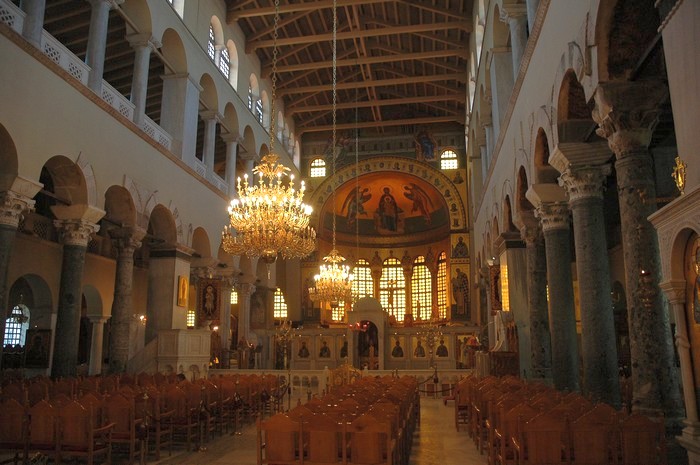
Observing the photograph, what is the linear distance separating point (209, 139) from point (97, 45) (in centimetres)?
663

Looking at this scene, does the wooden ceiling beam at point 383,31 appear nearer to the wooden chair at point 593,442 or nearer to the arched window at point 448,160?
the arched window at point 448,160

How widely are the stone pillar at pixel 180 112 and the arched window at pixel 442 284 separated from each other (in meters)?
16.0

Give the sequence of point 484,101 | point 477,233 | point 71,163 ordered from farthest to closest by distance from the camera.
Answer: point 477,233
point 484,101
point 71,163

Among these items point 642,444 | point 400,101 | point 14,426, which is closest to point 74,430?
point 14,426

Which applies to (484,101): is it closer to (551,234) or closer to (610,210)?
(610,210)

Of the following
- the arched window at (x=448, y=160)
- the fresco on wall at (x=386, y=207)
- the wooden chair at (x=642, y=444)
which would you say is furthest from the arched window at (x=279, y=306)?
the wooden chair at (x=642, y=444)

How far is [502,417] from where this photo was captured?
5.53 m

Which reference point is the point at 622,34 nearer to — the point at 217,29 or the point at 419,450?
the point at 419,450

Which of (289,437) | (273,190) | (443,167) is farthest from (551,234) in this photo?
(443,167)

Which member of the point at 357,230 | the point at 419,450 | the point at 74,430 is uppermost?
the point at 357,230

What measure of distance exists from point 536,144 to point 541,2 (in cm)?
238

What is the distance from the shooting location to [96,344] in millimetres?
19234

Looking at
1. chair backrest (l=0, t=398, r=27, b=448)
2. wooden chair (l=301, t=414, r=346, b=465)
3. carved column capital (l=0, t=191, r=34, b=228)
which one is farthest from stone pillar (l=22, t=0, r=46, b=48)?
wooden chair (l=301, t=414, r=346, b=465)

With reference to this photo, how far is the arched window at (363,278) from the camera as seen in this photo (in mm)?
30859
